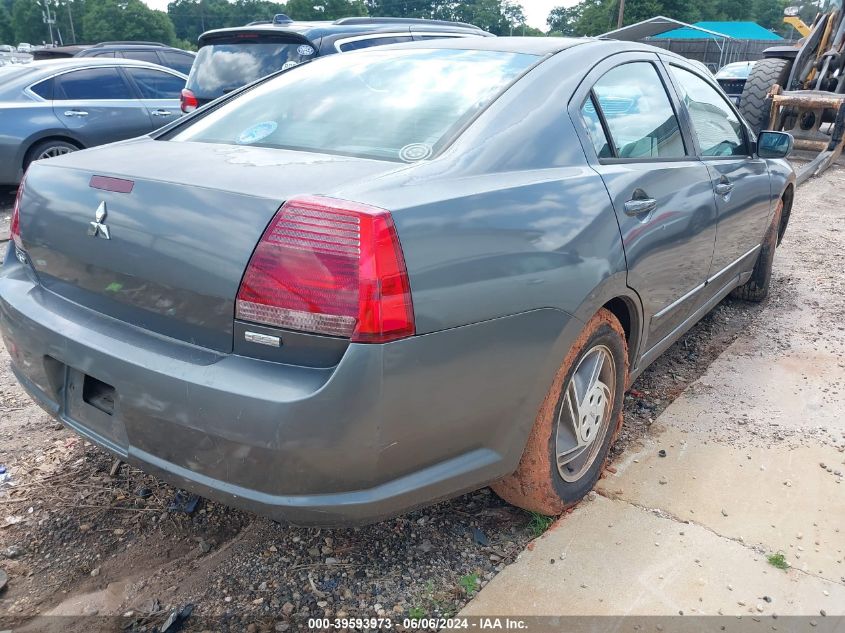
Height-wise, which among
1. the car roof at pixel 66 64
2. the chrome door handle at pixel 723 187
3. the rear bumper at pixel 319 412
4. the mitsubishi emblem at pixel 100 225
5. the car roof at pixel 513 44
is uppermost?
the car roof at pixel 513 44

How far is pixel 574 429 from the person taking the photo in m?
2.48

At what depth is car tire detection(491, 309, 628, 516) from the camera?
89.8 inches

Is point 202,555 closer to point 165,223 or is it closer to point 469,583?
point 469,583

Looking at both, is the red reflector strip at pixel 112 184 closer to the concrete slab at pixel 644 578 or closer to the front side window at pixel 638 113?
the concrete slab at pixel 644 578

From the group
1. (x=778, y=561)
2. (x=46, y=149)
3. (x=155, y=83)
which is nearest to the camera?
(x=778, y=561)

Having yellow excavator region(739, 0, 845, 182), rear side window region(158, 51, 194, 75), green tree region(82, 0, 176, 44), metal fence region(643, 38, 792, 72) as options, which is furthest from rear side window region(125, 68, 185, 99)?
green tree region(82, 0, 176, 44)

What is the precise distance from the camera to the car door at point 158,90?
28.5 feet

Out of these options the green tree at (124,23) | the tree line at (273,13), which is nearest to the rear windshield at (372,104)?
the tree line at (273,13)

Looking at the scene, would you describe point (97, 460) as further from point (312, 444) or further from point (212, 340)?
point (312, 444)

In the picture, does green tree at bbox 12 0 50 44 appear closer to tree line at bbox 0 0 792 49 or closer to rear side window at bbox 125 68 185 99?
tree line at bbox 0 0 792 49

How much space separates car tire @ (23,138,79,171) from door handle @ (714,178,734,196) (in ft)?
23.3

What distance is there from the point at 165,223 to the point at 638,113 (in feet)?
6.68

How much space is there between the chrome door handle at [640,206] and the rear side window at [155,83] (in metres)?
7.85

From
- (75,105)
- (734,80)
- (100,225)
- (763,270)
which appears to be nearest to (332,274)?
(100,225)
